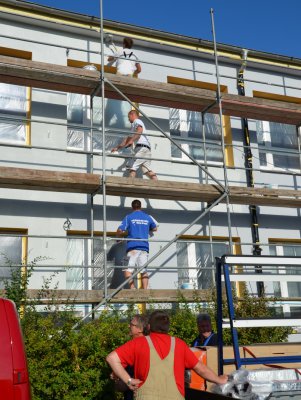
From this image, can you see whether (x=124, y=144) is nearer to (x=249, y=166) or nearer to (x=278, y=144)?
(x=249, y=166)

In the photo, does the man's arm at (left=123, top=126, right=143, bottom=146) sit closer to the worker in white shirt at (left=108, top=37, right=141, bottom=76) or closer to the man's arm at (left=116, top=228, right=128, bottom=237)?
the worker in white shirt at (left=108, top=37, right=141, bottom=76)

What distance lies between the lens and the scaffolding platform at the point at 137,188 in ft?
29.3

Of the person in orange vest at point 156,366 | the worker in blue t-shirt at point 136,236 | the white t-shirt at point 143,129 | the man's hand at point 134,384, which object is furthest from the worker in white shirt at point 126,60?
the man's hand at point 134,384

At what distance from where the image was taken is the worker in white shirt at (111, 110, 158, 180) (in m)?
10.4

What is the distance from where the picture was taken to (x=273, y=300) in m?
8.95

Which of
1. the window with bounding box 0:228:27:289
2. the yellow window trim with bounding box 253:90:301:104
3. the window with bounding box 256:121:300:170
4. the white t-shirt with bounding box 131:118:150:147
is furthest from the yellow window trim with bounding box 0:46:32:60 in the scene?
the window with bounding box 256:121:300:170

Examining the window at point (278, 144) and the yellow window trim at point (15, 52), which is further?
the window at point (278, 144)

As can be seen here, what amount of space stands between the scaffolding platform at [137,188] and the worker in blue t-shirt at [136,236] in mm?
420

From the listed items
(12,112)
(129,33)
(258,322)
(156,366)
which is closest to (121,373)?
(156,366)

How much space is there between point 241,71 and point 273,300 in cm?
599

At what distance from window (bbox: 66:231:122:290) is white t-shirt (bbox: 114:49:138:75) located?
331cm

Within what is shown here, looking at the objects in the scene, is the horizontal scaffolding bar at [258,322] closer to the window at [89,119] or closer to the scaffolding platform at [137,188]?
the scaffolding platform at [137,188]

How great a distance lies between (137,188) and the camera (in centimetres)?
962

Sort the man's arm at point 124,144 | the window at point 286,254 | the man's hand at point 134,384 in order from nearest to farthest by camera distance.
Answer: the man's hand at point 134,384, the man's arm at point 124,144, the window at point 286,254
